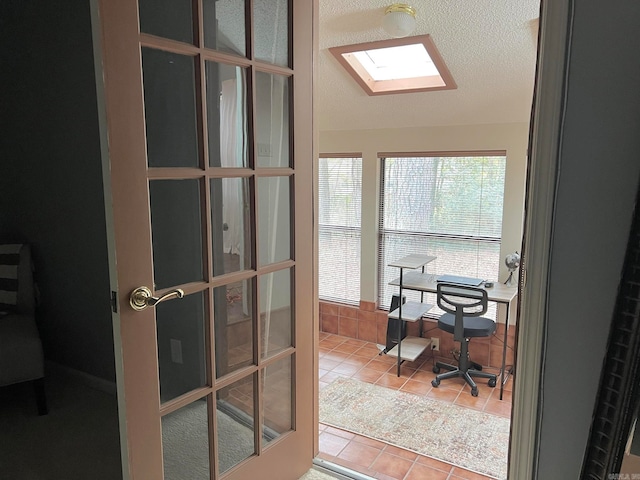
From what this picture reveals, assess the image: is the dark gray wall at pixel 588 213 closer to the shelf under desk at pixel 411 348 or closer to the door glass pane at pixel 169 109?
the door glass pane at pixel 169 109

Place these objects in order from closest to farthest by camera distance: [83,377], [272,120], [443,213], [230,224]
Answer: [230,224], [272,120], [83,377], [443,213]

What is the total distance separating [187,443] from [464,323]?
2.83m

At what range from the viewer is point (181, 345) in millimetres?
1486

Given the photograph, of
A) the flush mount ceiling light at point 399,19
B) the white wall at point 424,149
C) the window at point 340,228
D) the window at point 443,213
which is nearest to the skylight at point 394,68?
the flush mount ceiling light at point 399,19

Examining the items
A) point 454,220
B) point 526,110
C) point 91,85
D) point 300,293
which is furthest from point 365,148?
point 300,293

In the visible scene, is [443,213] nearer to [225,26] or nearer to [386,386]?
[386,386]

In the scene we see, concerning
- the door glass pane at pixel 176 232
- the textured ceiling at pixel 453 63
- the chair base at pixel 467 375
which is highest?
the textured ceiling at pixel 453 63

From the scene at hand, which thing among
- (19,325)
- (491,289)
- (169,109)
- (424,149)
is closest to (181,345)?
(169,109)

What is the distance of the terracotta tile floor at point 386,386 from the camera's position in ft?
8.53

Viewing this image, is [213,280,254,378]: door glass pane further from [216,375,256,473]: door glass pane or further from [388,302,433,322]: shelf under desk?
[388,302,433,322]: shelf under desk

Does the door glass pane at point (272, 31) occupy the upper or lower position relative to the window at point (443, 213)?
upper

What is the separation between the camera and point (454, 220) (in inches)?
169

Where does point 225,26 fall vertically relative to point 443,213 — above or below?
above

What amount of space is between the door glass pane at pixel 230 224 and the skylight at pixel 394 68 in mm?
1931
